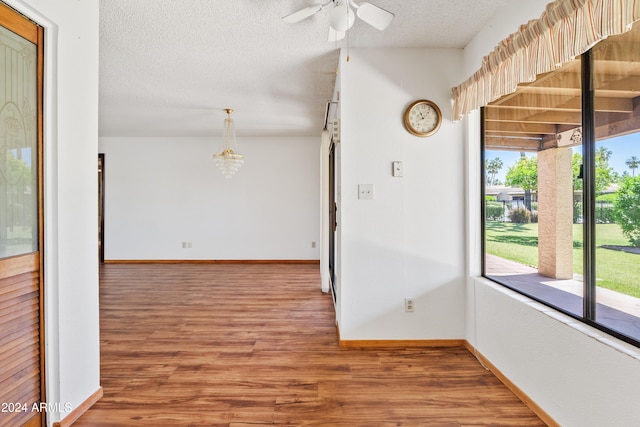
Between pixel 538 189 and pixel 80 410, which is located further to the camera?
pixel 538 189

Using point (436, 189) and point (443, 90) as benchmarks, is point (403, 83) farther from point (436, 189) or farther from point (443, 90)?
point (436, 189)

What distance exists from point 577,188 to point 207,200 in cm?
590

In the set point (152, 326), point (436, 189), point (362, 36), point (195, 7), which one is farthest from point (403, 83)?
point (152, 326)

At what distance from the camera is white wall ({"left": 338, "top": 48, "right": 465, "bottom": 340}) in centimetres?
258

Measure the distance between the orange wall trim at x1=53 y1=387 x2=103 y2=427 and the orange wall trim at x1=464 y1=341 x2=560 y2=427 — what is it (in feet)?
8.27

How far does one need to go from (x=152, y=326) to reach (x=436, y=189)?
2.93m

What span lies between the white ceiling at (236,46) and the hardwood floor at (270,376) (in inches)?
96.9

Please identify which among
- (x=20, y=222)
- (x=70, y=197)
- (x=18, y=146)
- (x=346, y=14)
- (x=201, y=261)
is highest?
(x=346, y=14)

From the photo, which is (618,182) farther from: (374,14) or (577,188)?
(374,14)

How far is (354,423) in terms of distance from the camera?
1692 mm

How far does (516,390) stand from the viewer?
1.94 meters

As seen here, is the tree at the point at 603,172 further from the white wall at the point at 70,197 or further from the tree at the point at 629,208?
the white wall at the point at 70,197

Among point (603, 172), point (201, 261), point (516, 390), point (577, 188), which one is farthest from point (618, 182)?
point (201, 261)

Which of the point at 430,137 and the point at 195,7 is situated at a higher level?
the point at 195,7
